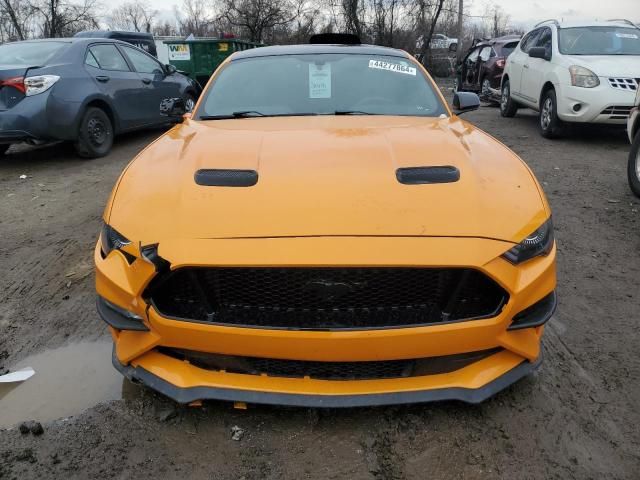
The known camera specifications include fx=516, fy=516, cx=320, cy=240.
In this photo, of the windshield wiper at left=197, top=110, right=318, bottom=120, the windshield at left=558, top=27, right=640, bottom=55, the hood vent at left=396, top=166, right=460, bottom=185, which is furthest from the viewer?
the windshield at left=558, top=27, right=640, bottom=55

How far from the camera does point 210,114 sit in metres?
3.31

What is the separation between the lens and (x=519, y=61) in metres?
9.36

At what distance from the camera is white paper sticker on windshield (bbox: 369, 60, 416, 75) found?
140 inches

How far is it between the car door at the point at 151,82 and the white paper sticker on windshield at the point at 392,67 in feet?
17.9

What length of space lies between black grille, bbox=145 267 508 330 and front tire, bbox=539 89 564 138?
6782 millimetres

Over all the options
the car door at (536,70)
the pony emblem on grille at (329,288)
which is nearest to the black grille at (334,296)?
the pony emblem on grille at (329,288)

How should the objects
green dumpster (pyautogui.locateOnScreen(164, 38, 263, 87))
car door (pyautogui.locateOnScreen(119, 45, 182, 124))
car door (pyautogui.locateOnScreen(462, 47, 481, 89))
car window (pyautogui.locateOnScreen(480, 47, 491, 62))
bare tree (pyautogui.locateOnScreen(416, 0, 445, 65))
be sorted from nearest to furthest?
car door (pyautogui.locateOnScreen(119, 45, 182, 124))
car window (pyautogui.locateOnScreen(480, 47, 491, 62))
car door (pyautogui.locateOnScreen(462, 47, 481, 89))
green dumpster (pyautogui.locateOnScreen(164, 38, 263, 87))
bare tree (pyautogui.locateOnScreen(416, 0, 445, 65))

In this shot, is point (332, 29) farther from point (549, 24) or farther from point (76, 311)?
point (76, 311)

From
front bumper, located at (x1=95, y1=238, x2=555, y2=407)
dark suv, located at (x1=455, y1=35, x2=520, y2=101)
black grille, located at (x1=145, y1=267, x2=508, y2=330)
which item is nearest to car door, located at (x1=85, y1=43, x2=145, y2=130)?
front bumper, located at (x1=95, y1=238, x2=555, y2=407)

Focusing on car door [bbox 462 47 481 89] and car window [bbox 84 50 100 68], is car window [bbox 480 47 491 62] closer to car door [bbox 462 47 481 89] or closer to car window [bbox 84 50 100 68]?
car door [bbox 462 47 481 89]

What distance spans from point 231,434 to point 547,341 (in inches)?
68.1

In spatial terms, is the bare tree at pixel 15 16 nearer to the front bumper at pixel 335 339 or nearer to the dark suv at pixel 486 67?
the dark suv at pixel 486 67

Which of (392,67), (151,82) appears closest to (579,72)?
(392,67)

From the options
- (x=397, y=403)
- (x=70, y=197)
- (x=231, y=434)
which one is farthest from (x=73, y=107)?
(x=397, y=403)
